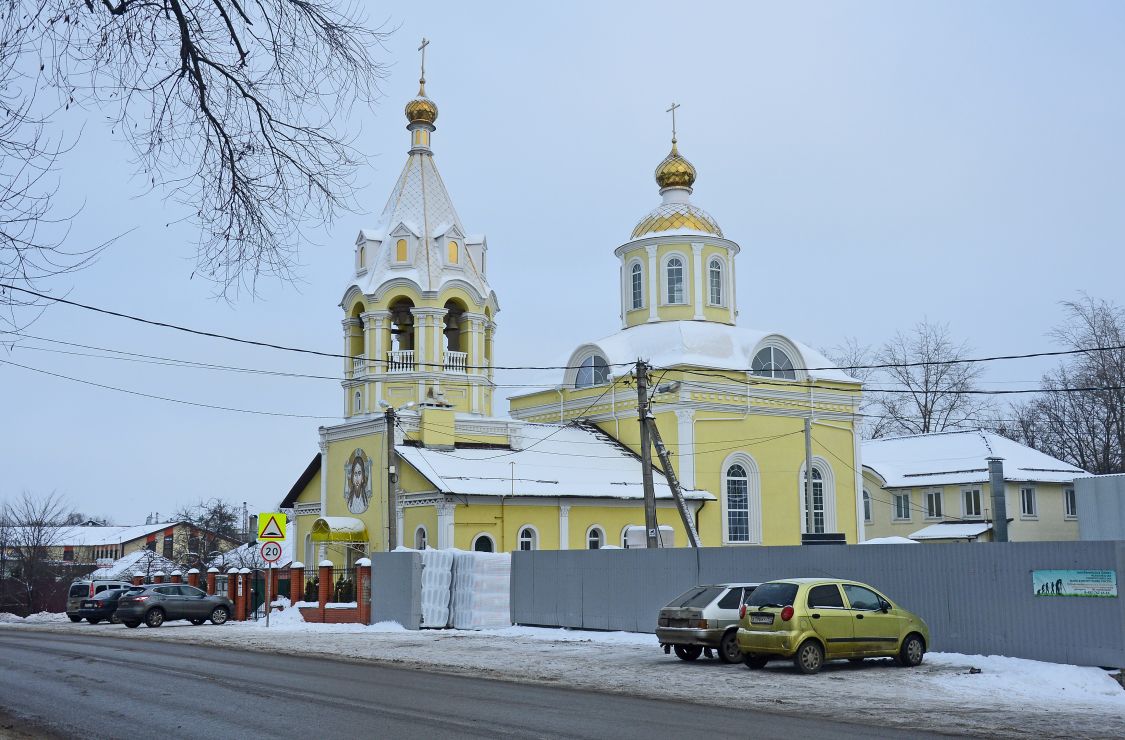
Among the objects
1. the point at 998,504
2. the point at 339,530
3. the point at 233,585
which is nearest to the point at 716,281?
the point at 339,530

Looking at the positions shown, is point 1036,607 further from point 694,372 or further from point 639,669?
point 694,372

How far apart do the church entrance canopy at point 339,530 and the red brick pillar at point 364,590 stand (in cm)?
687

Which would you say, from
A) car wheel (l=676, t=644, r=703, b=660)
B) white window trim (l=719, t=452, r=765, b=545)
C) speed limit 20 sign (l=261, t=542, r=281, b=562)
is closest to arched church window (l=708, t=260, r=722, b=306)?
white window trim (l=719, t=452, r=765, b=545)

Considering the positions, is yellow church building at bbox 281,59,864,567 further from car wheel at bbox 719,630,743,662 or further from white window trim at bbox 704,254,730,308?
car wheel at bbox 719,630,743,662

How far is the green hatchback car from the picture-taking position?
690 inches

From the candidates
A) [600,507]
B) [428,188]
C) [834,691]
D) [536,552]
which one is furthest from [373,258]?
[834,691]

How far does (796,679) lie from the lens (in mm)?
16734

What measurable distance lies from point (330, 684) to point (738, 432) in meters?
28.2

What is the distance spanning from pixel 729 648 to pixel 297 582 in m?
18.4

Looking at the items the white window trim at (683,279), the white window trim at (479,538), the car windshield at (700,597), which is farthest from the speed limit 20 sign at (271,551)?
the white window trim at (683,279)

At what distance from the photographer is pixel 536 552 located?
1120 inches

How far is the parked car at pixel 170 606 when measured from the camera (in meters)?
31.7

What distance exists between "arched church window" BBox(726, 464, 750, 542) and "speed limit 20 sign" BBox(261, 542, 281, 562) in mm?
17438

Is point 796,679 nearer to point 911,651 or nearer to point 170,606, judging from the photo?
point 911,651
